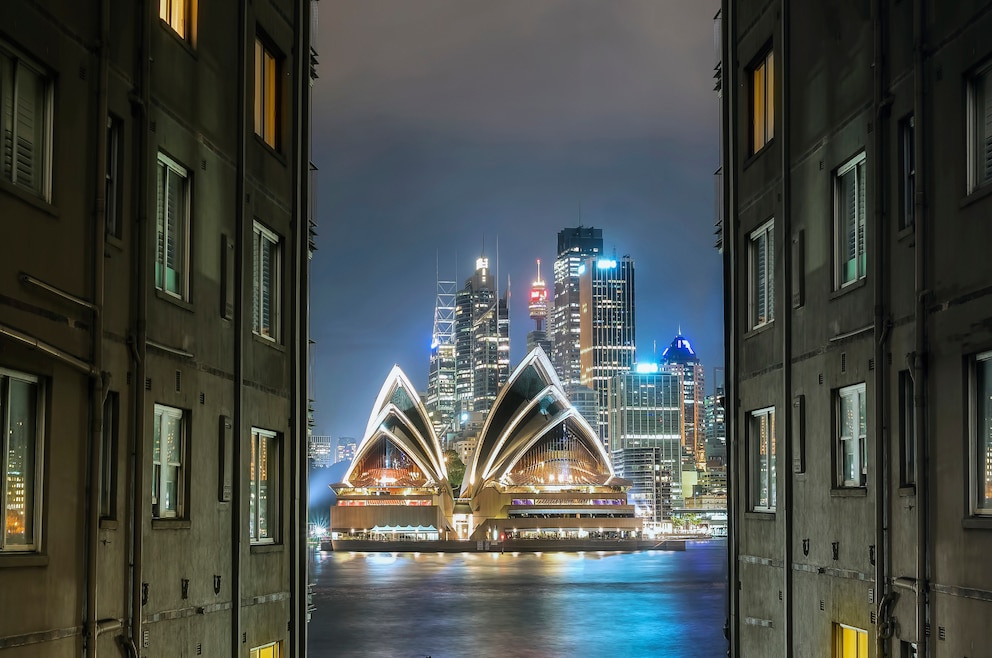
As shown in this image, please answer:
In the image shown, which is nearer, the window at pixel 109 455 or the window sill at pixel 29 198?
the window sill at pixel 29 198

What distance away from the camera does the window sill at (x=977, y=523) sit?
29.9 ft

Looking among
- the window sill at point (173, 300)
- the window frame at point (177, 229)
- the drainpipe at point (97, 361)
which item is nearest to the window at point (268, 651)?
the window sill at point (173, 300)

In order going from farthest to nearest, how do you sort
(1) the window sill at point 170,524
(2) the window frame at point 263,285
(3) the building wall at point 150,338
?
(2) the window frame at point 263,285, (1) the window sill at point 170,524, (3) the building wall at point 150,338

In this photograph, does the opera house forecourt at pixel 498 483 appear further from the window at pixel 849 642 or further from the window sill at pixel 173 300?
the window sill at pixel 173 300

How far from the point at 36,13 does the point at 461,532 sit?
5935 inches

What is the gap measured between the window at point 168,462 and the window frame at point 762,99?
7.11 m

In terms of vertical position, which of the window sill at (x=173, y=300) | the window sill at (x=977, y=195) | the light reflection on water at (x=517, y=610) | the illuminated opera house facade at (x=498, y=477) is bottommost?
the light reflection on water at (x=517, y=610)

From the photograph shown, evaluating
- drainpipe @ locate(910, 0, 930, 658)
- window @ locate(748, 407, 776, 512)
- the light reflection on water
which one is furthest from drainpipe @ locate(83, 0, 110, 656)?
the light reflection on water

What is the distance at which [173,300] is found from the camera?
11258 mm

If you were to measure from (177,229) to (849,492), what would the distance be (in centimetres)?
646

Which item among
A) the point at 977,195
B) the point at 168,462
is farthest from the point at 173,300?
the point at 977,195

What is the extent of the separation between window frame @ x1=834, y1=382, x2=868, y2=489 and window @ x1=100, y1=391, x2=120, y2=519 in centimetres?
634

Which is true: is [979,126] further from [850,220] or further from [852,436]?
[852,436]

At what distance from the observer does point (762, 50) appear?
49.3 ft
